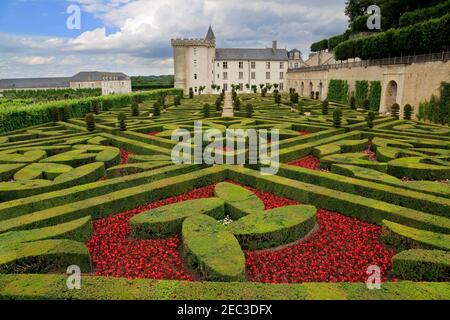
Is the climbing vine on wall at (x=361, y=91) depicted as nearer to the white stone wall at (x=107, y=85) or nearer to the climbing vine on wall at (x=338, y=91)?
the climbing vine on wall at (x=338, y=91)

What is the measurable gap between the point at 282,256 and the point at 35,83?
136m

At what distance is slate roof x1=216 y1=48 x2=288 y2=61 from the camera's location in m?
76.3

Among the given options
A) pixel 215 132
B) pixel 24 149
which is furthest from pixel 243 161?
pixel 24 149

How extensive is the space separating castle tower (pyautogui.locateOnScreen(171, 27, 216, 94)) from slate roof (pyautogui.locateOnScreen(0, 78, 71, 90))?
5938 cm

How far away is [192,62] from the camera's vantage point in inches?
2820

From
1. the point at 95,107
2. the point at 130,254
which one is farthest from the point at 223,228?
the point at 95,107

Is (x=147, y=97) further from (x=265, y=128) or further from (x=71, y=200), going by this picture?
(x=71, y=200)

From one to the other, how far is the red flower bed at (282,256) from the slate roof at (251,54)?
72.7 metres

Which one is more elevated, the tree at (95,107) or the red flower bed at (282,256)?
the tree at (95,107)

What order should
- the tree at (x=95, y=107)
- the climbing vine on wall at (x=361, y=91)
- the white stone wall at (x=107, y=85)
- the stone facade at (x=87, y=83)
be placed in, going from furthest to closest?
the stone facade at (x=87, y=83) → the white stone wall at (x=107, y=85) → the climbing vine on wall at (x=361, y=91) → the tree at (x=95, y=107)

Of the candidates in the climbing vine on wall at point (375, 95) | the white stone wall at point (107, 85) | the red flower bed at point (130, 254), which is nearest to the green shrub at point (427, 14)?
the climbing vine on wall at point (375, 95)

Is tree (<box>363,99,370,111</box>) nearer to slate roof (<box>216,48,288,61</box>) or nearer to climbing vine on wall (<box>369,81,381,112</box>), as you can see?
climbing vine on wall (<box>369,81,381,112</box>)

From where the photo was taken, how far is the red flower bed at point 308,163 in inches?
507

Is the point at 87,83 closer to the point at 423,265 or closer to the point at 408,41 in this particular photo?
the point at 408,41
